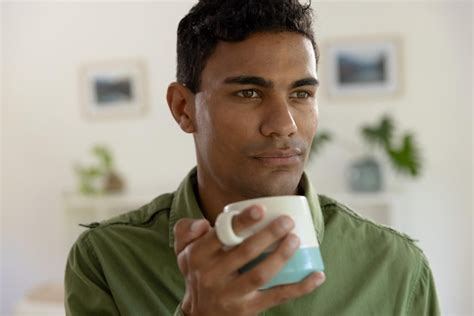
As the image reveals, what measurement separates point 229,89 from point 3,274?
4.25m

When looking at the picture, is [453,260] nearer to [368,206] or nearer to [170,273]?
[368,206]

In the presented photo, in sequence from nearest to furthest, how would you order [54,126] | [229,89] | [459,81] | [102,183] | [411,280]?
[229,89]
[411,280]
[459,81]
[102,183]
[54,126]

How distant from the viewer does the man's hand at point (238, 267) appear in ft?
2.40

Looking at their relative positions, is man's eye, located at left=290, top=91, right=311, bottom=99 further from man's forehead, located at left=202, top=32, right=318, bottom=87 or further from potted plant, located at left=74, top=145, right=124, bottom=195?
potted plant, located at left=74, top=145, right=124, bottom=195

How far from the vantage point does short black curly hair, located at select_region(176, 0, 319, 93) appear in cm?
107

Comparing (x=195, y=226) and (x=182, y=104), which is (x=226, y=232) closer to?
(x=195, y=226)

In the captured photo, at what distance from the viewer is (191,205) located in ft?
3.96

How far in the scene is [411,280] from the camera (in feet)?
3.81

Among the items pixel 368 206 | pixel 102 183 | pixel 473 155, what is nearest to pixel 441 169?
pixel 473 155

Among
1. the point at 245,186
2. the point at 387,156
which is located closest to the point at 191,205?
the point at 245,186

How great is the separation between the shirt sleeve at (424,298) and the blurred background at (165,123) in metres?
2.45

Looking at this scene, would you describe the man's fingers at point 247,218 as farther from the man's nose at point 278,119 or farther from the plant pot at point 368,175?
the plant pot at point 368,175

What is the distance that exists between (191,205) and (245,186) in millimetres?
193

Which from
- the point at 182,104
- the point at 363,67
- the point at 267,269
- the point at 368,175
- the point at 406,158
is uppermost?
the point at 363,67
